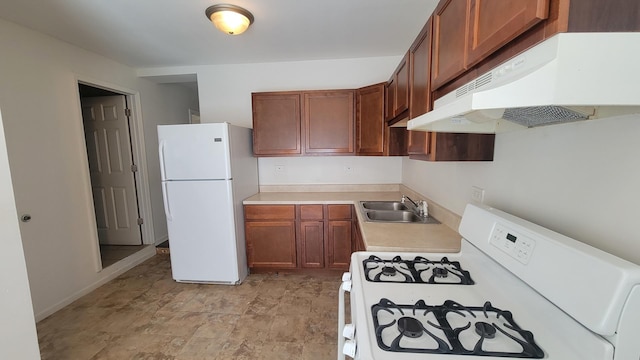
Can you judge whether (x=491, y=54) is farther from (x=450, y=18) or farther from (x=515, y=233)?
(x=515, y=233)

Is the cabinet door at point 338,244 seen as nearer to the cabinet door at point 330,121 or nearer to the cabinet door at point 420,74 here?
the cabinet door at point 330,121

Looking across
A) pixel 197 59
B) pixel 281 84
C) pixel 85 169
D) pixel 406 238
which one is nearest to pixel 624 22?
pixel 406 238

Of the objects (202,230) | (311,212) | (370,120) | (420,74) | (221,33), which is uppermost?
(221,33)

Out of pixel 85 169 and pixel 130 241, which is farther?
pixel 130 241

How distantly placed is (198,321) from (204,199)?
1087 millimetres

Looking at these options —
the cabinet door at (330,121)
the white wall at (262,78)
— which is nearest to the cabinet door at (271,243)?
the cabinet door at (330,121)

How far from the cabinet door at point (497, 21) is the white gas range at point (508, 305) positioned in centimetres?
59

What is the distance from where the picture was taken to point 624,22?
0.54 m

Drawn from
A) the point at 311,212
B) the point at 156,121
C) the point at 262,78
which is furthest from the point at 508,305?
the point at 156,121

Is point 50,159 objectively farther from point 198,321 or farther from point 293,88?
point 293,88

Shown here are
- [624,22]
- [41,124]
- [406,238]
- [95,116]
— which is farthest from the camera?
[95,116]

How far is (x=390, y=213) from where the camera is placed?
238 centimetres

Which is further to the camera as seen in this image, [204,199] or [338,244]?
[338,244]

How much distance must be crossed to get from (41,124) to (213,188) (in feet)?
4.98
